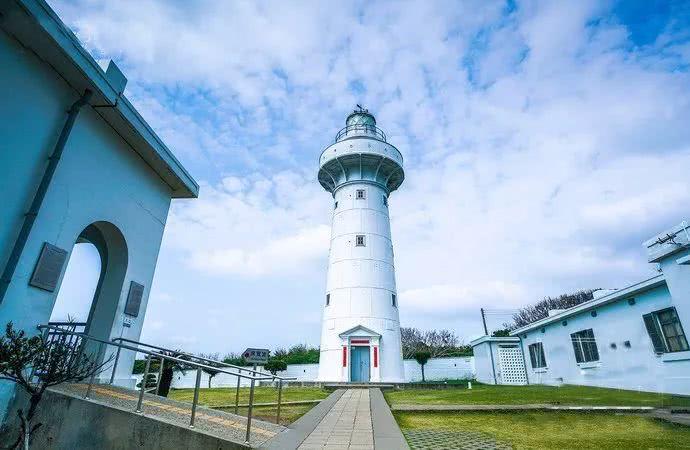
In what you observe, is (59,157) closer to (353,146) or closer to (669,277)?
(669,277)

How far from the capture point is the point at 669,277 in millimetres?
9406

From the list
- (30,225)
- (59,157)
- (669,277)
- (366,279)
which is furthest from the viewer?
(366,279)

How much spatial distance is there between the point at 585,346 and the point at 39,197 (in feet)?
56.7

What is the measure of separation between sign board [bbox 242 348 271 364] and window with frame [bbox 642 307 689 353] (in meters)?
11.5

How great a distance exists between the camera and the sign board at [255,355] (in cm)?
1044

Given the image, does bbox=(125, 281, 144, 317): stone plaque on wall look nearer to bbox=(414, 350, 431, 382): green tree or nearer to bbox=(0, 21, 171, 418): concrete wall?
bbox=(0, 21, 171, 418): concrete wall

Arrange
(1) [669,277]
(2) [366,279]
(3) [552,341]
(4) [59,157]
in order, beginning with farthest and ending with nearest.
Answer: (2) [366,279] < (3) [552,341] < (1) [669,277] < (4) [59,157]

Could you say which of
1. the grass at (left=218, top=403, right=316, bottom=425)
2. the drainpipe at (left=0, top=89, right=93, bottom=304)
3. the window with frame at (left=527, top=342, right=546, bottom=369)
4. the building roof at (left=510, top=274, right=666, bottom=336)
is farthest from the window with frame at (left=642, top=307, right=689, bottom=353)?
the drainpipe at (left=0, top=89, right=93, bottom=304)

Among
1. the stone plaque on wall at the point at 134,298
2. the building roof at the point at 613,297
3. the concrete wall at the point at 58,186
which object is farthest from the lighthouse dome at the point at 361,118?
the stone plaque on wall at the point at 134,298

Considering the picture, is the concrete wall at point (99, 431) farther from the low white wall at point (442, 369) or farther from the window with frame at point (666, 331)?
the low white wall at point (442, 369)

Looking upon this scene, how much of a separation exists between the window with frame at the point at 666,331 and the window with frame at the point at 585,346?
9.20ft

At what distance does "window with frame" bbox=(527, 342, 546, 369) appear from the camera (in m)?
17.7

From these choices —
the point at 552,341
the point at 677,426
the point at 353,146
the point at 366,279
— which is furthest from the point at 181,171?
the point at 552,341

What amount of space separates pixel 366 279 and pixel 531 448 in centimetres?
1391
